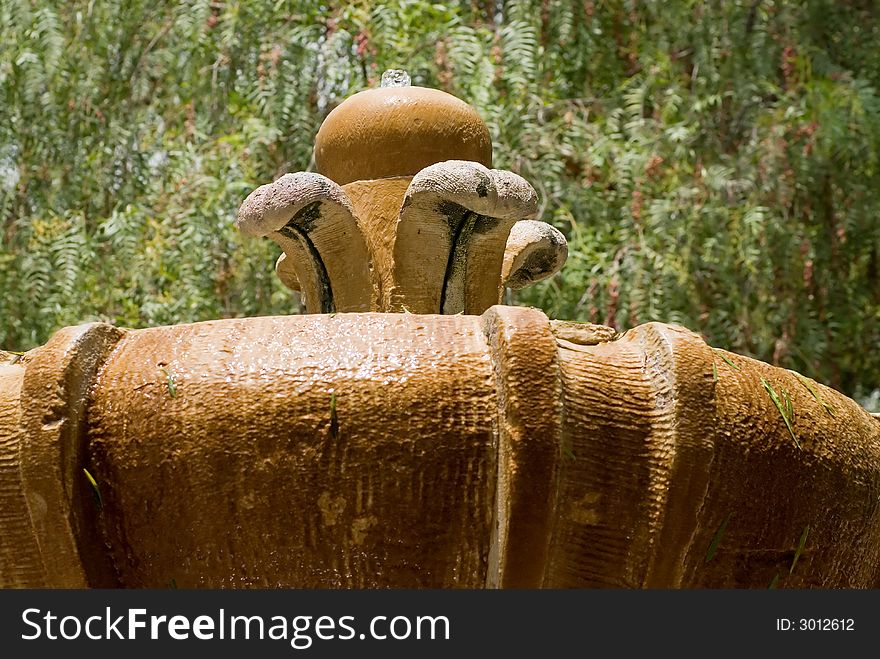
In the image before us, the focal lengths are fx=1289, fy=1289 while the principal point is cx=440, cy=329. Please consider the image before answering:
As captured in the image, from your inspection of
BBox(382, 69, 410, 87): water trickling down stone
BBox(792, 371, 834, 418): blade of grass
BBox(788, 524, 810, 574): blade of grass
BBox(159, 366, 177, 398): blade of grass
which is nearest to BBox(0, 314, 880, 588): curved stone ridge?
BBox(159, 366, 177, 398): blade of grass

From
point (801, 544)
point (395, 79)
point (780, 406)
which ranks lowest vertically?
point (801, 544)

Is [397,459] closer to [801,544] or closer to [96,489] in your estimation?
[96,489]

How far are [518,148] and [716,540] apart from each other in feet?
13.4

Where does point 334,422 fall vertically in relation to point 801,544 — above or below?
above

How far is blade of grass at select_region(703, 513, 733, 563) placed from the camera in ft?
6.63

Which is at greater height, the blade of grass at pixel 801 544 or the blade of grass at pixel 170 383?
the blade of grass at pixel 170 383

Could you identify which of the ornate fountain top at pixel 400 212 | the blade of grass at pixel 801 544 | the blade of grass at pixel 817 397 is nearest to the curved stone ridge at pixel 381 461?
the blade of grass at pixel 801 544

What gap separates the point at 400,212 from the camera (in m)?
2.98

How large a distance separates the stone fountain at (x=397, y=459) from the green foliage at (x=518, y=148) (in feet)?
12.3

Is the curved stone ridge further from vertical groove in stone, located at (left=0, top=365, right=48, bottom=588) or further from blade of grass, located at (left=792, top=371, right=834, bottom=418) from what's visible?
blade of grass, located at (left=792, top=371, right=834, bottom=418)

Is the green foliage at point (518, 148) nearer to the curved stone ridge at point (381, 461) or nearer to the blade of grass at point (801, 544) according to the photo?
the blade of grass at point (801, 544)

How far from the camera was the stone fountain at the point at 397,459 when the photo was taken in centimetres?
191

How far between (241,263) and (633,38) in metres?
2.37

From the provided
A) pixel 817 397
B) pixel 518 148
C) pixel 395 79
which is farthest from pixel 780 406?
pixel 518 148
